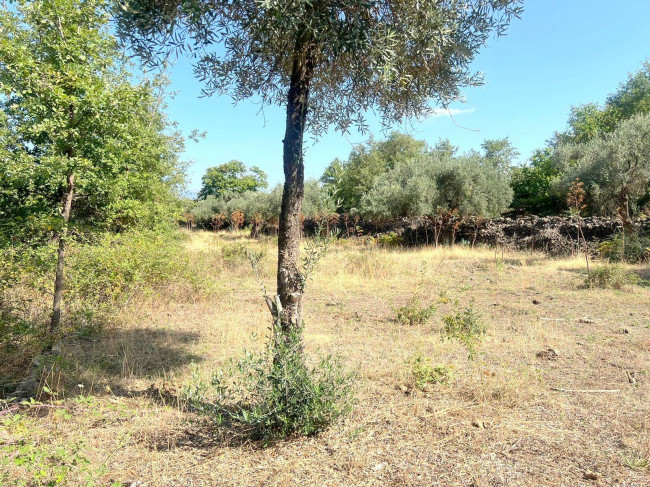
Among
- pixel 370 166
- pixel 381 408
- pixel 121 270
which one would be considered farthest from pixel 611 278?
pixel 370 166

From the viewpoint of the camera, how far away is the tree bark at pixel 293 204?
12.2ft

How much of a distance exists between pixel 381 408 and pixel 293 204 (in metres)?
2.17

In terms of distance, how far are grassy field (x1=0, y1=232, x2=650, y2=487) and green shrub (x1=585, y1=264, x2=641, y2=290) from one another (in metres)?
1.41

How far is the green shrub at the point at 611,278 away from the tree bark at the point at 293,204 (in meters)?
9.66

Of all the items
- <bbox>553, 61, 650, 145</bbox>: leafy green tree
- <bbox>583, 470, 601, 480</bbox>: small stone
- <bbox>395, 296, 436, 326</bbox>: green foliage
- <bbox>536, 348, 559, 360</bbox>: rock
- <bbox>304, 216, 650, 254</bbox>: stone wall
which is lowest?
<bbox>583, 470, 601, 480</bbox>: small stone

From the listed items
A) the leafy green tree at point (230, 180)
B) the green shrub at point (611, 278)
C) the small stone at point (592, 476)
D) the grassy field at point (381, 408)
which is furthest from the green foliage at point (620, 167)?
the leafy green tree at point (230, 180)

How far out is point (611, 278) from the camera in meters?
10.1

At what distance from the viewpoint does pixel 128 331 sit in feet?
21.7

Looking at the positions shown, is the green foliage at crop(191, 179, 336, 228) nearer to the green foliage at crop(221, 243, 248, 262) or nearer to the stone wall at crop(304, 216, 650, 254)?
the stone wall at crop(304, 216, 650, 254)

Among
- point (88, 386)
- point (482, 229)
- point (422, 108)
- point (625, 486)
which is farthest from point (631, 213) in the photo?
point (88, 386)

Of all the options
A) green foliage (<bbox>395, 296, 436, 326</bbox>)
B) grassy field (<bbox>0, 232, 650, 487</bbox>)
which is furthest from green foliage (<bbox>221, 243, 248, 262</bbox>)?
green foliage (<bbox>395, 296, 436, 326</bbox>)

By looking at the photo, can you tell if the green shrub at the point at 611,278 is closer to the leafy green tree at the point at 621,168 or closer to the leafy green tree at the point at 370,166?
the leafy green tree at the point at 621,168

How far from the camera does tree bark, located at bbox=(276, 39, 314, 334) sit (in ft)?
12.2

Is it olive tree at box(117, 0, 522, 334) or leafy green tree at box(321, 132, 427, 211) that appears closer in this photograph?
olive tree at box(117, 0, 522, 334)
